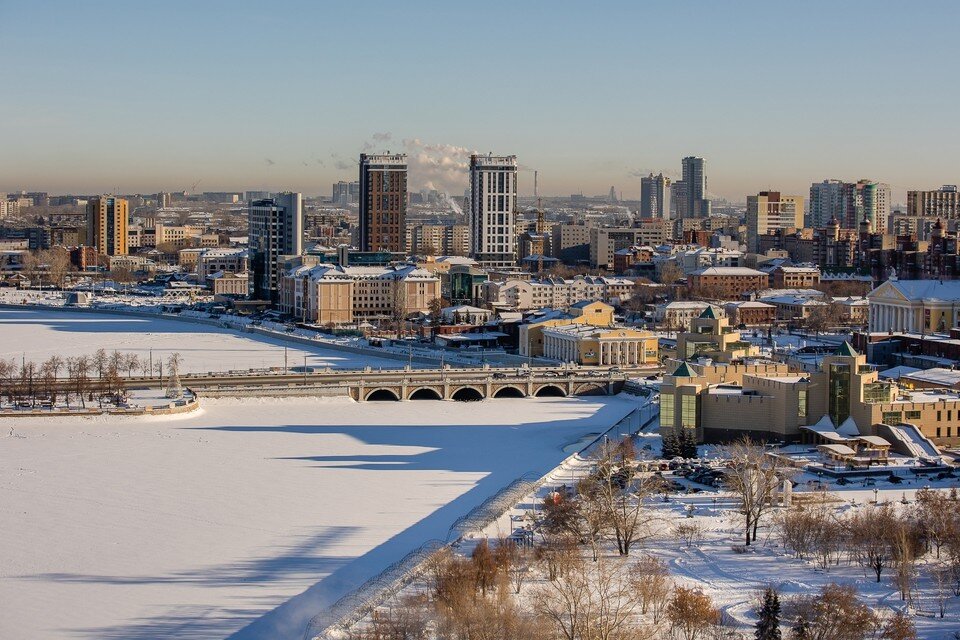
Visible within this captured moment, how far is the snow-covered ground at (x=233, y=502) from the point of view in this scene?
18.2m

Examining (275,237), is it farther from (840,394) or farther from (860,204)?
(860,204)

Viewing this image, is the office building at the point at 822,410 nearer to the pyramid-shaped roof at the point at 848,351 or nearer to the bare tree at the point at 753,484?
the pyramid-shaped roof at the point at 848,351

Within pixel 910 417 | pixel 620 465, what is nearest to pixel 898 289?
pixel 910 417

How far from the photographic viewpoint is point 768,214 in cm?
10300

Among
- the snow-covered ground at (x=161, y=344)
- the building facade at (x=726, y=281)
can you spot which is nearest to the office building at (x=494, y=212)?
the building facade at (x=726, y=281)

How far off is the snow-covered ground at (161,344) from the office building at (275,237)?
788 cm

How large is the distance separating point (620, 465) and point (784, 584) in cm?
638

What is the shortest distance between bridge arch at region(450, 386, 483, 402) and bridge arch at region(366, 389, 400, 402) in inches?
56.5

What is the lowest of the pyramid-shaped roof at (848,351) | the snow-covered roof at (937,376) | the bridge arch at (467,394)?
the bridge arch at (467,394)

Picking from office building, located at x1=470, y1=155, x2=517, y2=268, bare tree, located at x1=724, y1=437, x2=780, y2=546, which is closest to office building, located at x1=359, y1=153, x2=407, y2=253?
office building, located at x1=470, y1=155, x2=517, y2=268

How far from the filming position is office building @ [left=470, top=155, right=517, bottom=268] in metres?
86.8

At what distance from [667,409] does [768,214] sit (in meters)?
76.4

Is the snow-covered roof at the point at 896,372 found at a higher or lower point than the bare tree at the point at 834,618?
higher

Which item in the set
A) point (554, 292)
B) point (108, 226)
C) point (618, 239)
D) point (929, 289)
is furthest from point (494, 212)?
point (929, 289)
